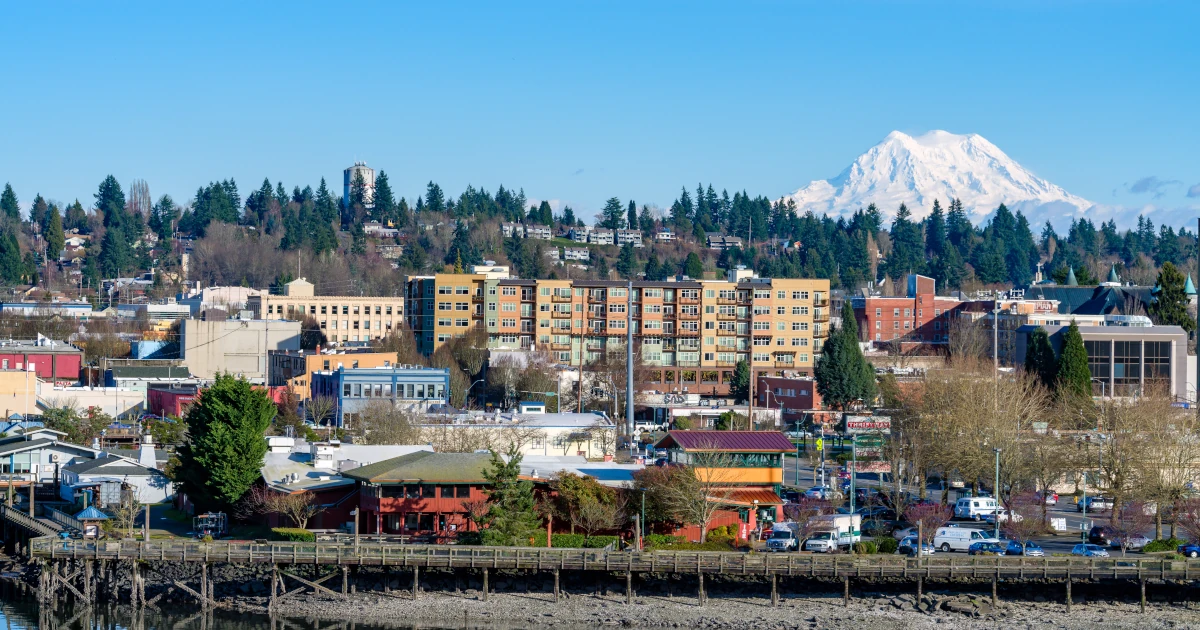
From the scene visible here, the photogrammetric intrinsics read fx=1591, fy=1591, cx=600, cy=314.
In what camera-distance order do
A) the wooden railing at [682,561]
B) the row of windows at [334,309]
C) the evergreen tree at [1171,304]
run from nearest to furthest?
1. the wooden railing at [682,561]
2. the evergreen tree at [1171,304]
3. the row of windows at [334,309]

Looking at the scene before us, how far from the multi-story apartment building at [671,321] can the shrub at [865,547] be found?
66207mm

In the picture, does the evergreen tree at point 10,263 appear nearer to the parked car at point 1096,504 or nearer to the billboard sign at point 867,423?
the billboard sign at point 867,423

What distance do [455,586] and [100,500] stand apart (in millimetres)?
17019

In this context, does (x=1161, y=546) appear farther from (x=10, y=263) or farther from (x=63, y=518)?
(x=10, y=263)

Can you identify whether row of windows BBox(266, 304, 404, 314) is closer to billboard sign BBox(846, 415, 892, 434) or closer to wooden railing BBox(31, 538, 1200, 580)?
billboard sign BBox(846, 415, 892, 434)

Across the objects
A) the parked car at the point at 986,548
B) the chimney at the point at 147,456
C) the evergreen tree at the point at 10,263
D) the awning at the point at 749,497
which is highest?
the evergreen tree at the point at 10,263

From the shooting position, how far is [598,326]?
113 m

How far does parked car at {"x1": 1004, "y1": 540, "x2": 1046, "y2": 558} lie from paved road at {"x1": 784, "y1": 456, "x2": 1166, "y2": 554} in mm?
648

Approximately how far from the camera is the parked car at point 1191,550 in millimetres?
45694

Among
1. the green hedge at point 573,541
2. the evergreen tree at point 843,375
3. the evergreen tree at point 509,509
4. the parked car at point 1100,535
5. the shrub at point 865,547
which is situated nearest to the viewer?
the evergreen tree at point 509,509

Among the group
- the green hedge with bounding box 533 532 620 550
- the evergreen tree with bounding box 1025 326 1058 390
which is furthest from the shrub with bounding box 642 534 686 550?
the evergreen tree with bounding box 1025 326 1058 390

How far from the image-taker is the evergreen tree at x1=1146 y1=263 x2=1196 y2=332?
114m

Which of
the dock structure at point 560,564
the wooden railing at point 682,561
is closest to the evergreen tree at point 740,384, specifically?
the dock structure at point 560,564

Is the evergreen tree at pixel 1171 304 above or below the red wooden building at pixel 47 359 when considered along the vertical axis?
above
